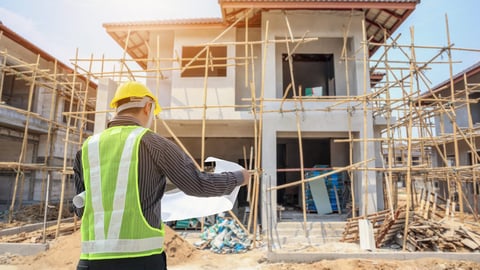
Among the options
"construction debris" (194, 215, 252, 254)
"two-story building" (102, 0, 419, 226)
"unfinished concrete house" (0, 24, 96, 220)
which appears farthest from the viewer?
"unfinished concrete house" (0, 24, 96, 220)

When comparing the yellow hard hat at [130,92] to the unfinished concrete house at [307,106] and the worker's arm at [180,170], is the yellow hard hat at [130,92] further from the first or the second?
the unfinished concrete house at [307,106]

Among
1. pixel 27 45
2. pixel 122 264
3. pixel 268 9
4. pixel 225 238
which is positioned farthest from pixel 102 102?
pixel 122 264

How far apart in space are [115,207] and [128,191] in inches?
3.5

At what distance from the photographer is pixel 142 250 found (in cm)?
139

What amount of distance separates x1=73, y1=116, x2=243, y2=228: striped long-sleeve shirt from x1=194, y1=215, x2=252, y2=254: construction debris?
5.78 metres

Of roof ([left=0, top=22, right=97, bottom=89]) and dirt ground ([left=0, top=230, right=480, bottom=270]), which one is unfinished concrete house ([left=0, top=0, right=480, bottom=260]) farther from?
roof ([left=0, top=22, right=97, bottom=89])

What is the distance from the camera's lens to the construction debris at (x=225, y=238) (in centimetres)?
699

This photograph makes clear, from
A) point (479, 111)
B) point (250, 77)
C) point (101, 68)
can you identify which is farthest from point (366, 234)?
point (479, 111)

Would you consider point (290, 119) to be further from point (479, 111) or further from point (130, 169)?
point (479, 111)

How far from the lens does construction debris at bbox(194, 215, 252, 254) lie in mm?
6986

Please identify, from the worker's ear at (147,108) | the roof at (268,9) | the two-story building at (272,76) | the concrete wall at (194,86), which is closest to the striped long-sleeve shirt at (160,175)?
the worker's ear at (147,108)

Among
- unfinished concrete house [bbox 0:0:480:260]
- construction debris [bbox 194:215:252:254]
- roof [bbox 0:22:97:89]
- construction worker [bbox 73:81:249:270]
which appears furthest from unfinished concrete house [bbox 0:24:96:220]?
construction worker [bbox 73:81:249:270]

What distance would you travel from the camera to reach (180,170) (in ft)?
4.91

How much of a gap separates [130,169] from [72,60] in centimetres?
892
